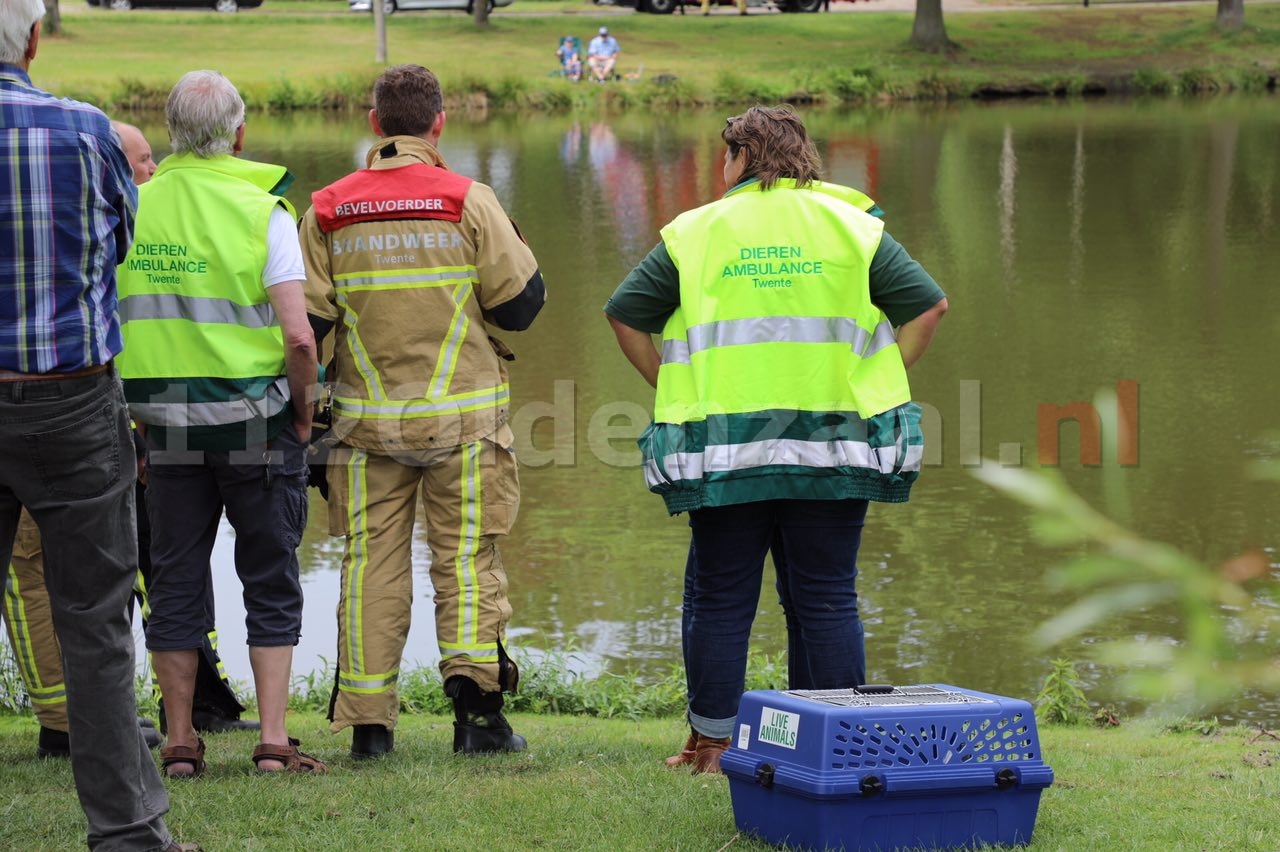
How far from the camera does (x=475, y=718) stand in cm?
459

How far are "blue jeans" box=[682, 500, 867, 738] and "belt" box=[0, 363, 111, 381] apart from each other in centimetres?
169

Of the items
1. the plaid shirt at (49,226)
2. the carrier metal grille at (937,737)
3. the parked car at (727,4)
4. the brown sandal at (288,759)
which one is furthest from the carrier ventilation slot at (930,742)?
the parked car at (727,4)

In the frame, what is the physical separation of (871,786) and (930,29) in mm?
42233

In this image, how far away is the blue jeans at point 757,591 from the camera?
421cm

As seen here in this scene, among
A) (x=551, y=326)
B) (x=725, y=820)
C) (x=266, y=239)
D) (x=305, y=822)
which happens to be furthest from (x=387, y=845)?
(x=551, y=326)

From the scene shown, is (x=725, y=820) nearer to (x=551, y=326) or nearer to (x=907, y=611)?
(x=907, y=611)

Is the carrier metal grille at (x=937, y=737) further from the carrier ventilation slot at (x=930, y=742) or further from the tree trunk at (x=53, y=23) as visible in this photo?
the tree trunk at (x=53, y=23)

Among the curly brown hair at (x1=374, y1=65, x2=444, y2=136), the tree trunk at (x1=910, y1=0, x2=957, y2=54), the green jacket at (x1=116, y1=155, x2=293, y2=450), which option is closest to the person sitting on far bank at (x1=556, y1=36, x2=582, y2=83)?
the tree trunk at (x1=910, y1=0, x2=957, y2=54)

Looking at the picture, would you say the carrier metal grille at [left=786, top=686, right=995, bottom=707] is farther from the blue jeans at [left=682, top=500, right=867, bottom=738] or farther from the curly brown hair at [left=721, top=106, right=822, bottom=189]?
the curly brown hair at [left=721, top=106, right=822, bottom=189]

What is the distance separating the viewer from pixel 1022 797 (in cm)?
352

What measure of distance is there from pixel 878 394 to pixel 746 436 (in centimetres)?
36

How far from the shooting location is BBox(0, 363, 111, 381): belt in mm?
3047

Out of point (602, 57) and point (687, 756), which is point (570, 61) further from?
point (687, 756)

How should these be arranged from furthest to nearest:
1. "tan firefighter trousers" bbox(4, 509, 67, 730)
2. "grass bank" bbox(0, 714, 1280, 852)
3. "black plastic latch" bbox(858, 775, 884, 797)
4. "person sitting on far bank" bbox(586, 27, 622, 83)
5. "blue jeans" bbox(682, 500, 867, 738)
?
1. "person sitting on far bank" bbox(586, 27, 622, 83)
2. "tan firefighter trousers" bbox(4, 509, 67, 730)
3. "blue jeans" bbox(682, 500, 867, 738)
4. "grass bank" bbox(0, 714, 1280, 852)
5. "black plastic latch" bbox(858, 775, 884, 797)
